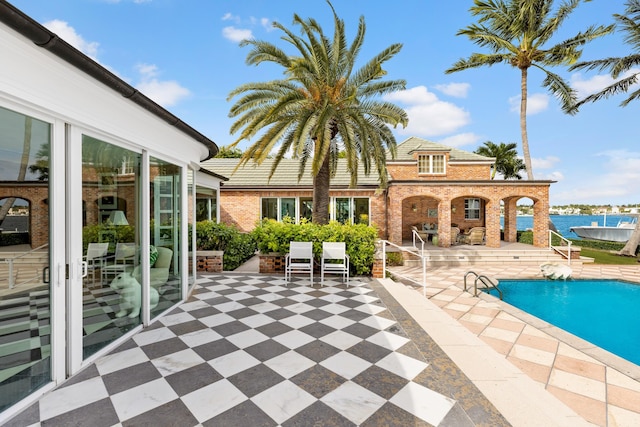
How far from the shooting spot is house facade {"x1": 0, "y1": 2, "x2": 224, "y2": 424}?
94.9 inches

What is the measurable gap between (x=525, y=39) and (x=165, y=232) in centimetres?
2221

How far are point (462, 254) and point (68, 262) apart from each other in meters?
13.4

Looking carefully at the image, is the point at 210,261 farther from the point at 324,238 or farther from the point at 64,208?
the point at 64,208

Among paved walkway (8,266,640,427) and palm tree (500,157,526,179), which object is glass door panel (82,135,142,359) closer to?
paved walkway (8,266,640,427)

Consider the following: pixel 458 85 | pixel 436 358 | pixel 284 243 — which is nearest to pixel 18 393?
pixel 436 358

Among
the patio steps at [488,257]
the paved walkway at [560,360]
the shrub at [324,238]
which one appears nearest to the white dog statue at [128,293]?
the shrub at [324,238]

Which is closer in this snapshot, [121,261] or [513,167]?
[121,261]

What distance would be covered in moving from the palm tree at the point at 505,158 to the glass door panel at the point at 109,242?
3196cm

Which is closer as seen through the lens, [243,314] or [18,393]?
[18,393]

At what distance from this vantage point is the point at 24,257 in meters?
2.62

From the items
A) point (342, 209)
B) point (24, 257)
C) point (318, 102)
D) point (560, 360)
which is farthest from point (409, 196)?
point (24, 257)

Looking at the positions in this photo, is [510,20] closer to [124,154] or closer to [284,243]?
[284,243]

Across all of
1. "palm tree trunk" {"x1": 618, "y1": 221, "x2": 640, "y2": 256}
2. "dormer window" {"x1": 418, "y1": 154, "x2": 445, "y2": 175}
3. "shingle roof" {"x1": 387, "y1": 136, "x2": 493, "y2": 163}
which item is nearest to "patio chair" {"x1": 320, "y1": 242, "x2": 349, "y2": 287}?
"shingle roof" {"x1": 387, "y1": 136, "x2": 493, "y2": 163}

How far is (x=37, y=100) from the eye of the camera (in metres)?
2.49
